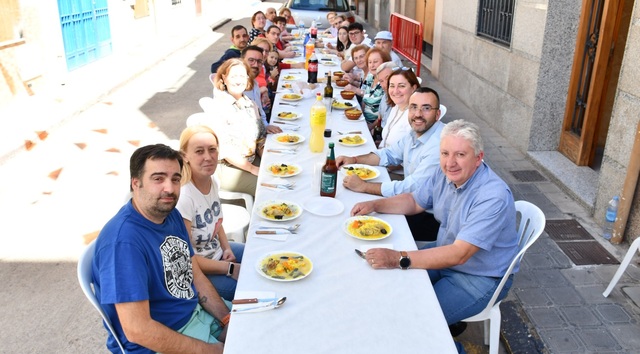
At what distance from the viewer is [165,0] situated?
19.7 metres

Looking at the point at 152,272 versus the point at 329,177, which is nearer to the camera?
the point at 152,272

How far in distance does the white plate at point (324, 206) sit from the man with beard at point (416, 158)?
259mm

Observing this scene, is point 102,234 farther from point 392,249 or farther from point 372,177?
point 372,177

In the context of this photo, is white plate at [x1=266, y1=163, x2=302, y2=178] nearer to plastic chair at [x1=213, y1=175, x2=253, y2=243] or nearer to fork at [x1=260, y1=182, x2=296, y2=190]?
fork at [x1=260, y1=182, x2=296, y2=190]

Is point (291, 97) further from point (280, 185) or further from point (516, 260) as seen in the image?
point (516, 260)

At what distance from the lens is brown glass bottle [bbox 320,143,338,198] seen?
132 inches

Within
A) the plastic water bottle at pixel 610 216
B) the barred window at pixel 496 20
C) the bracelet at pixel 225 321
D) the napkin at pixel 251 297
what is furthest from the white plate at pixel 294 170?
the barred window at pixel 496 20

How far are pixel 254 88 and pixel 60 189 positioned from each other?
2.38m

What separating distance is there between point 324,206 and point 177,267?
104 centimetres

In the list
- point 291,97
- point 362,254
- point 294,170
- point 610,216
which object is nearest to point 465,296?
point 362,254

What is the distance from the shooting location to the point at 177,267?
8.30 ft

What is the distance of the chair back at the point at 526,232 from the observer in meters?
2.89

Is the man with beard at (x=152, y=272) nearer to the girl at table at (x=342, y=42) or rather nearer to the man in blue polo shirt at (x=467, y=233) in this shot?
the man in blue polo shirt at (x=467, y=233)

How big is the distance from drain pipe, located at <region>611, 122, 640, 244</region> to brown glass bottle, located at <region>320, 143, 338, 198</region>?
247cm
